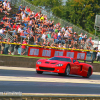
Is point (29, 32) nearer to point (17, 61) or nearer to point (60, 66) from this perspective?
point (17, 61)

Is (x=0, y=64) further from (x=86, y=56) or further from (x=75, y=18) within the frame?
(x=75, y=18)

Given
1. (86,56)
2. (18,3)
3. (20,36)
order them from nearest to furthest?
(20,36), (86,56), (18,3)

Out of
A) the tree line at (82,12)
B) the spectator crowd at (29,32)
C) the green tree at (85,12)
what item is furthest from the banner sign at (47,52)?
the green tree at (85,12)

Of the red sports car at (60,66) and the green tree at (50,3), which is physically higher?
the green tree at (50,3)

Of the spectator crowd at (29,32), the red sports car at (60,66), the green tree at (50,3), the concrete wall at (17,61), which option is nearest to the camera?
the red sports car at (60,66)

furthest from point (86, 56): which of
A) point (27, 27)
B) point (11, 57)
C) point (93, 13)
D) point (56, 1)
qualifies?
point (56, 1)

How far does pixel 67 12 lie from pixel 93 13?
1170 centimetres

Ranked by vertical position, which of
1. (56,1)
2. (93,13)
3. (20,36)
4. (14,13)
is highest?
(56,1)

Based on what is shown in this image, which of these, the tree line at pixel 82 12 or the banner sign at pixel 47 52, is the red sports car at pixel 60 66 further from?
the tree line at pixel 82 12

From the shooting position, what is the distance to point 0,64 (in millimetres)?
20047

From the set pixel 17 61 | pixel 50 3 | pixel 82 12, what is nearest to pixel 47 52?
pixel 17 61

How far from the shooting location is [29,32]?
23.3m

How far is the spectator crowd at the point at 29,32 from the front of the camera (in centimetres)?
2100

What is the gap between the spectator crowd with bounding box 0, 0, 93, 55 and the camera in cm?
2100
